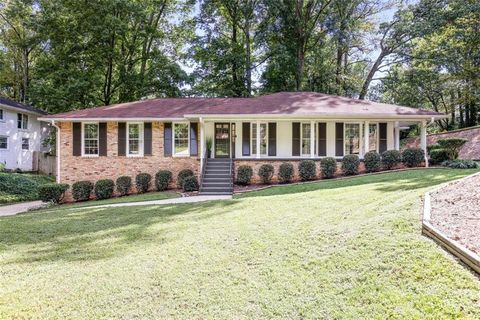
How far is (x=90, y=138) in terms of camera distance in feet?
51.8

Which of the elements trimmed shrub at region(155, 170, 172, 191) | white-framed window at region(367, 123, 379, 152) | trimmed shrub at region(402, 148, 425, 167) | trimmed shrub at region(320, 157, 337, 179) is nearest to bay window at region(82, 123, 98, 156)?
trimmed shrub at region(155, 170, 172, 191)

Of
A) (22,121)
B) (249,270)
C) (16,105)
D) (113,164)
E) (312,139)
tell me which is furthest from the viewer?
(22,121)

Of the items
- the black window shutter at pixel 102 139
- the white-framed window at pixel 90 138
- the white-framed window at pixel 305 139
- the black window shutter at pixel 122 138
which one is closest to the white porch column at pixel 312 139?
the white-framed window at pixel 305 139

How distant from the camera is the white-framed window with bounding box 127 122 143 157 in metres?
15.6

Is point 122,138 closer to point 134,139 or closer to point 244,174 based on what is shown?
point 134,139

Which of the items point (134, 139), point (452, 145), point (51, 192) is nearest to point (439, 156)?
point (452, 145)

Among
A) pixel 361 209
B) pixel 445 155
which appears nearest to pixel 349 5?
pixel 445 155

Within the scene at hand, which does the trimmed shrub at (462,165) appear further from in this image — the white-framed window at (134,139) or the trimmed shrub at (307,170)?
the white-framed window at (134,139)

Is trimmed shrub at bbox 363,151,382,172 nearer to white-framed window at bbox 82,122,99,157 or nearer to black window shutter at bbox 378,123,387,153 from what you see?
black window shutter at bbox 378,123,387,153

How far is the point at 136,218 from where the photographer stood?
26.6ft

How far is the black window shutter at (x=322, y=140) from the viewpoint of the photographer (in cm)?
1595

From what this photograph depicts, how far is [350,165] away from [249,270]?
10515 millimetres

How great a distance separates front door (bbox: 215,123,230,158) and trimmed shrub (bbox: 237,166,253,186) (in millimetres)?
2453

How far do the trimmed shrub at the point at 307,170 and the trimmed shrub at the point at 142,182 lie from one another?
6.93 meters
